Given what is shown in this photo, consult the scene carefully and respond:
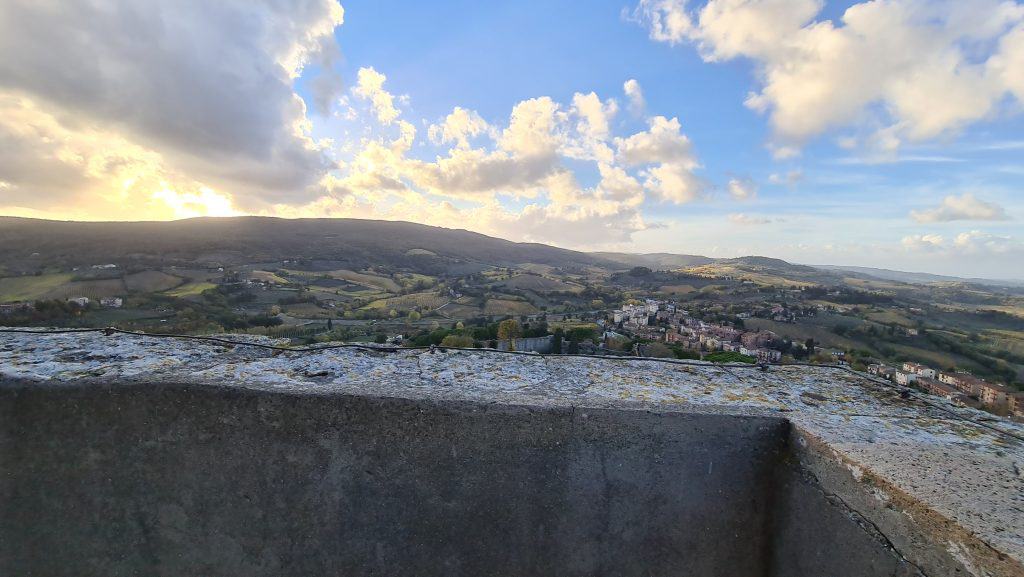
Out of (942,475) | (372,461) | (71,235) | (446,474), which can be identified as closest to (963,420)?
(942,475)

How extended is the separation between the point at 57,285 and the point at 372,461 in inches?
1936

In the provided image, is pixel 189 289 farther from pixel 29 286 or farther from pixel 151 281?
pixel 29 286

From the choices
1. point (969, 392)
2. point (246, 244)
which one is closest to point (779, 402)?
point (969, 392)

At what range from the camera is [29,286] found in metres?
34.3

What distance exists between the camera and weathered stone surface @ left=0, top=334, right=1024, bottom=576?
1448 mm

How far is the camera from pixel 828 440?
189 centimetres

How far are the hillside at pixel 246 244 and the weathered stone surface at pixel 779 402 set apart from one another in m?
59.4

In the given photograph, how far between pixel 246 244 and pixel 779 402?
101 metres

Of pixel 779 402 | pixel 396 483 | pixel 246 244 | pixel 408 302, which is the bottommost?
pixel 408 302

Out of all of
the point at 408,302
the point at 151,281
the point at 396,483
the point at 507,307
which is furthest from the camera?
the point at 408,302

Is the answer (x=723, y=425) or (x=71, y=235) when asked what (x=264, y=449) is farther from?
(x=71, y=235)

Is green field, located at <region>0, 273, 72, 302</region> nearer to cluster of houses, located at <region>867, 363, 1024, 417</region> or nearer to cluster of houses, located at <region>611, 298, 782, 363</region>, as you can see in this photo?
cluster of houses, located at <region>611, 298, 782, 363</region>

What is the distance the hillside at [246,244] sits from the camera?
56.5m

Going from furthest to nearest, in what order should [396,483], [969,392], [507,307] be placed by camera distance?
[507,307] → [969,392] → [396,483]
